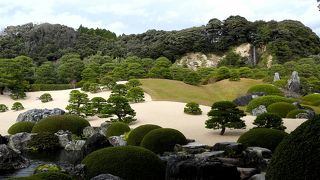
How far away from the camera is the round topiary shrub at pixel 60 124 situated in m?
21.9

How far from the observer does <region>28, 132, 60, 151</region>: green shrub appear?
775 inches

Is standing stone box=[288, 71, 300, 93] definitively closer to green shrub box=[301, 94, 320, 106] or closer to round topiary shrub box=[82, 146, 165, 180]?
green shrub box=[301, 94, 320, 106]

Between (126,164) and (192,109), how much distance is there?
17.7 m

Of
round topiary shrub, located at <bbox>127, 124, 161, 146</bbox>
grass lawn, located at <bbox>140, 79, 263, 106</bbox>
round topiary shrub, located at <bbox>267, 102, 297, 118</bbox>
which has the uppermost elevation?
grass lawn, located at <bbox>140, 79, 263, 106</bbox>

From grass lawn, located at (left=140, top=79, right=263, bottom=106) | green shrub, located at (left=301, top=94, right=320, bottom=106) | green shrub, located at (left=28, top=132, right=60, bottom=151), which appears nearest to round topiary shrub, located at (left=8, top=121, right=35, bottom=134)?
green shrub, located at (left=28, top=132, right=60, bottom=151)

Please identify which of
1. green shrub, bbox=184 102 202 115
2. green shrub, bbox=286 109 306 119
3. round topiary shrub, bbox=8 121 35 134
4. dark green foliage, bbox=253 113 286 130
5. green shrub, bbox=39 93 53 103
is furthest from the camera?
green shrub, bbox=39 93 53 103

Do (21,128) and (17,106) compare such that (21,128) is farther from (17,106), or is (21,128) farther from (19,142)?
(17,106)

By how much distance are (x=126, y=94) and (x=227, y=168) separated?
24074 millimetres

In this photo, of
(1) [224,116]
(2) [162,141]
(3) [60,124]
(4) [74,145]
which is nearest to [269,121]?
(1) [224,116]

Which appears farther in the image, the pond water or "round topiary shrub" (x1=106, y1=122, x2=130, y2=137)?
"round topiary shrub" (x1=106, y1=122, x2=130, y2=137)

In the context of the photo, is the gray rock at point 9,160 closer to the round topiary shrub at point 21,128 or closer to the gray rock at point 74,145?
the gray rock at point 74,145

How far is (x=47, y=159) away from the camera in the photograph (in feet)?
55.8

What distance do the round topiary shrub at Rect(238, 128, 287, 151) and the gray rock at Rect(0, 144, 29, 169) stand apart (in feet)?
26.2

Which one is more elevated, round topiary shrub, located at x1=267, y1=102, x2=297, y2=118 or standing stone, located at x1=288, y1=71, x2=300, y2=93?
standing stone, located at x1=288, y1=71, x2=300, y2=93
